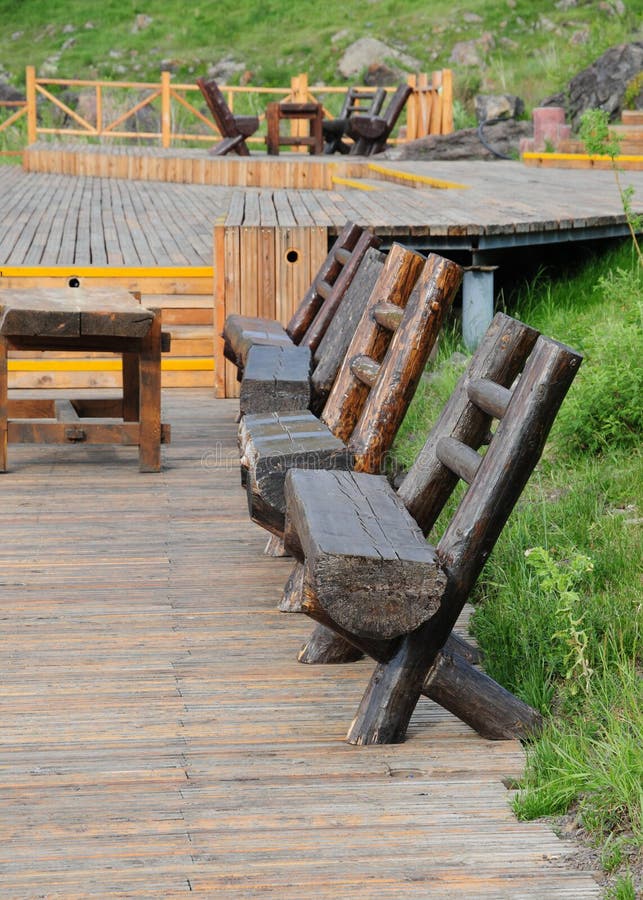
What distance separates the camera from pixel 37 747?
3.11m

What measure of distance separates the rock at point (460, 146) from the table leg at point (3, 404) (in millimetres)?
12251

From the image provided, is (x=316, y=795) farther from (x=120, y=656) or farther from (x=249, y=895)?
(x=120, y=656)

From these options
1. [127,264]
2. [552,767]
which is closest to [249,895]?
[552,767]

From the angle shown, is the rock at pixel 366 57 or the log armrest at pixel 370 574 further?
the rock at pixel 366 57

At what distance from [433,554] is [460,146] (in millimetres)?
16526

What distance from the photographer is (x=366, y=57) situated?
35219 mm

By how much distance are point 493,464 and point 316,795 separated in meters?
0.81

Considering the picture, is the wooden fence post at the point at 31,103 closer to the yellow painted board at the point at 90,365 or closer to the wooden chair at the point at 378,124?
the wooden chair at the point at 378,124

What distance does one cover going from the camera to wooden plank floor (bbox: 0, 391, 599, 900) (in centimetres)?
254

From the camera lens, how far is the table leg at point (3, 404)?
5.59 m

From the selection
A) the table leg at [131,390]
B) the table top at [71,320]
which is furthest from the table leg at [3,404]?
the table leg at [131,390]

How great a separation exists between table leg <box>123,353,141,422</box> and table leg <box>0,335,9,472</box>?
2.15 ft

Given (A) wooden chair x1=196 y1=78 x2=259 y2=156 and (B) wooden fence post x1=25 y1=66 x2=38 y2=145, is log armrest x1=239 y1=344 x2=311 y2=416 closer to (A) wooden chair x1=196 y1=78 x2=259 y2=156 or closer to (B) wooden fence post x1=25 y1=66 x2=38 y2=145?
(A) wooden chair x1=196 y1=78 x2=259 y2=156

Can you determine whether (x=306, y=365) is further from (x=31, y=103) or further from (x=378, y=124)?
(x=31, y=103)
